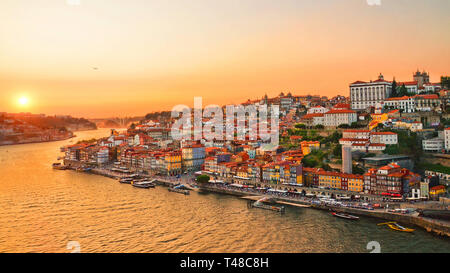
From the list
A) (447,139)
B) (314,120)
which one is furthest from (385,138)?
(314,120)

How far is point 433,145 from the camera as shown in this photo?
8906mm

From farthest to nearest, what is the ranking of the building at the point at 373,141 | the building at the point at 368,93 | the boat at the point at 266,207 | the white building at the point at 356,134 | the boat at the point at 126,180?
the building at the point at 368,93 → the boat at the point at 126,180 → the white building at the point at 356,134 → the building at the point at 373,141 → the boat at the point at 266,207

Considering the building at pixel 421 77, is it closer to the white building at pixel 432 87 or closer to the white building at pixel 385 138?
the white building at pixel 432 87

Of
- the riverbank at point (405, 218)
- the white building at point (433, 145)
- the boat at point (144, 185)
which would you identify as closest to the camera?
the riverbank at point (405, 218)

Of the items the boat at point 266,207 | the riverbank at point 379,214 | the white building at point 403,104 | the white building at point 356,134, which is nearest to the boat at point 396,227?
the riverbank at point 379,214

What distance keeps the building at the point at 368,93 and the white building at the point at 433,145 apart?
448cm

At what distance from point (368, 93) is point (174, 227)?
10.7 m

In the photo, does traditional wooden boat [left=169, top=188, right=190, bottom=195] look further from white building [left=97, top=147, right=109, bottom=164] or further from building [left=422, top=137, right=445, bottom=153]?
white building [left=97, top=147, right=109, bottom=164]

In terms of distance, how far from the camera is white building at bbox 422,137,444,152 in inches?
348

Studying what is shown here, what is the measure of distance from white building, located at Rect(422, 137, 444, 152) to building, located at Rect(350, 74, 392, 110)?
4.48 m

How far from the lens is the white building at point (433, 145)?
29.0ft

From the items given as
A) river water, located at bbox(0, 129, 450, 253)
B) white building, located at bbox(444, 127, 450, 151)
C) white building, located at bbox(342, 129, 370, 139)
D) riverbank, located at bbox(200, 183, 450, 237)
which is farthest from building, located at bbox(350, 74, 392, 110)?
river water, located at bbox(0, 129, 450, 253)

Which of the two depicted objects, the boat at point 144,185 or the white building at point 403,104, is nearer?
the boat at point 144,185
